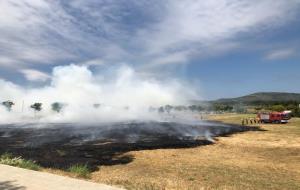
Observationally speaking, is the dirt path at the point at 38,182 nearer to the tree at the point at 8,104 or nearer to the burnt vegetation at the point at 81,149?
the burnt vegetation at the point at 81,149

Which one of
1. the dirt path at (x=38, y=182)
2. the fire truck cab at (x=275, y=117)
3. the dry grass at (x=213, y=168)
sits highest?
the fire truck cab at (x=275, y=117)

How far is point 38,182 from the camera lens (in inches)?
543

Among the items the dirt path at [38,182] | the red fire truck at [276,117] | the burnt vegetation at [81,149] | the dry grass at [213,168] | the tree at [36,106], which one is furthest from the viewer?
the tree at [36,106]

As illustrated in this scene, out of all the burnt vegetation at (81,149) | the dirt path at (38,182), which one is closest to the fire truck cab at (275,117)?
the burnt vegetation at (81,149)

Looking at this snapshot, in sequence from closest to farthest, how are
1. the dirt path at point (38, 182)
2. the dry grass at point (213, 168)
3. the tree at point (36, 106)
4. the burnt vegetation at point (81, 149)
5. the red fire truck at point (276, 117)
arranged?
the dirt path at point (38, 182), the dry grass at point (213, 168), the burnt vegetation at point (81, 149), the red fire truck at point (276, 117), the tree at point (36, 106)

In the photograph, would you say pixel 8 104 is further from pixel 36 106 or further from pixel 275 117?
pixel 275 117

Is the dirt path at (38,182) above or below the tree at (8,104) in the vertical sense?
below

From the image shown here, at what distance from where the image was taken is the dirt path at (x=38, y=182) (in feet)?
42.8

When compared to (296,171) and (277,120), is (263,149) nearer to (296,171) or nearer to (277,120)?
(296,171)

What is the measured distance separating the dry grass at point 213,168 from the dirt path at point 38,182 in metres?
1.94

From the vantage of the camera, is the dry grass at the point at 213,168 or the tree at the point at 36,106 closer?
the dry grass at the point at 213,168

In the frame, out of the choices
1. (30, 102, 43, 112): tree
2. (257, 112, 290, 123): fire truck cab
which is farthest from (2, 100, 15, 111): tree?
(257, 112, 290, 123): fire truck cab

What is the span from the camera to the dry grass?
21.5 meters

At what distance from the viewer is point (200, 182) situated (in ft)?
73.0
